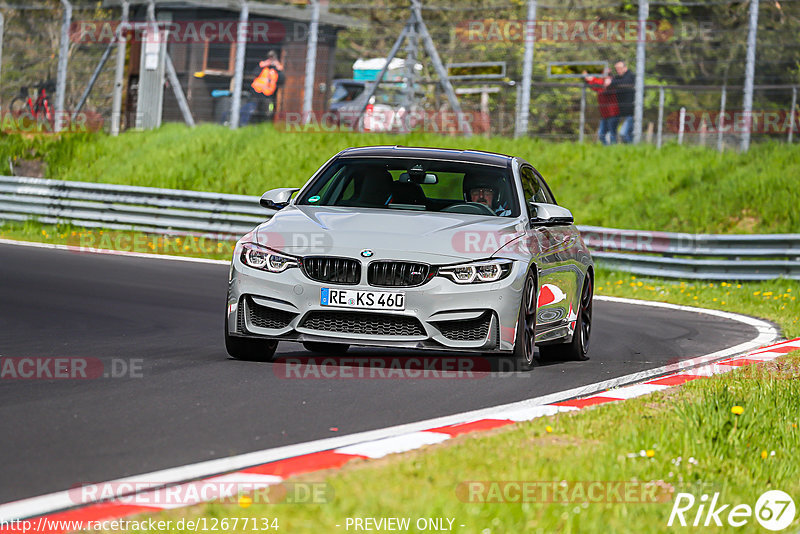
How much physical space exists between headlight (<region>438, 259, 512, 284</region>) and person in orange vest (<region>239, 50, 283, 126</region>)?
1848 centimetres

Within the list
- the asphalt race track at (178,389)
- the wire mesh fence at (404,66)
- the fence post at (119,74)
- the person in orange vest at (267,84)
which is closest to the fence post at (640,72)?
the wire mesh fence at (404,66)

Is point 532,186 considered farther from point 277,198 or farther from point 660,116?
point 660,116

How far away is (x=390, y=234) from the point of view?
8867 millimetres

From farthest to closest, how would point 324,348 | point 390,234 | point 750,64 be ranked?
point 750,64 → point 324,348 → point 390,234

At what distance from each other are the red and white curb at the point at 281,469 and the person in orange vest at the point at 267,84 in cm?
1907

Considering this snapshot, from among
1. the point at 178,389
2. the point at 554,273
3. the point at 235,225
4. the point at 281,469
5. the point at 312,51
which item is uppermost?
the point at 312,51

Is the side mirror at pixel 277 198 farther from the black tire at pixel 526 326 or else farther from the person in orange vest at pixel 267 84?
the person in orange vest at pixel 267 84

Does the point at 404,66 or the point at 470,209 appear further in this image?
the point at 404,66

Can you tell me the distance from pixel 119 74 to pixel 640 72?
11.9 meters

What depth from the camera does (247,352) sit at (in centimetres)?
929

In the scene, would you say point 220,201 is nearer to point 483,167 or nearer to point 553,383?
A: point 483,167

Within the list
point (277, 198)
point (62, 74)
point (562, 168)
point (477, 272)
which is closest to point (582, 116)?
point (562, 168)

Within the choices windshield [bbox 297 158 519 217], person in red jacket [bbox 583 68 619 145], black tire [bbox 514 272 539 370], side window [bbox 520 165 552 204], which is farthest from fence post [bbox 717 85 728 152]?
black tire [bbox 514 272 539 370]

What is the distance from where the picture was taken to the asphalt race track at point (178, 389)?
5871 mm
